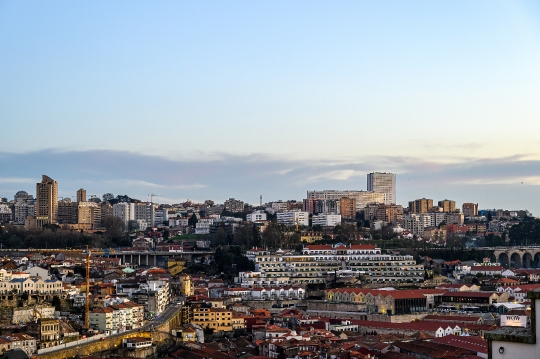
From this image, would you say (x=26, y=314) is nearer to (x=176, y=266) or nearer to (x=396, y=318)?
(x=396, y=318)

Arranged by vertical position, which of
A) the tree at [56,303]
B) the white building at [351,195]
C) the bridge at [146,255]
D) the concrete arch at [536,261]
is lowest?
the tree at [56,303]

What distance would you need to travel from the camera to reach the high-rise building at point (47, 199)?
53.7 metres

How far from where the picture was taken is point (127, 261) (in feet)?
133

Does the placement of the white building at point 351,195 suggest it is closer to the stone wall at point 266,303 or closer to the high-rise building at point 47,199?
the high-rise building at point 47,199

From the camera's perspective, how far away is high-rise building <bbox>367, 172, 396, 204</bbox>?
78125 millimetres

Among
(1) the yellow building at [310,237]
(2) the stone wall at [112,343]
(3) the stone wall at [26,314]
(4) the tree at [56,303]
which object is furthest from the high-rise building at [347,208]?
(3) the stone wall at [26,314]

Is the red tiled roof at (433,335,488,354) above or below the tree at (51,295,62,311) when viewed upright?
below

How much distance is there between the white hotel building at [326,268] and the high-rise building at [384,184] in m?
42.7

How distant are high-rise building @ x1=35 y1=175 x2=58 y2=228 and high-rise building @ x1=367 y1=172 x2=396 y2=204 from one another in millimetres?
31854

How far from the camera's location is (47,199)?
54.0 m

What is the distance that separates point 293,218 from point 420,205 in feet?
58.7

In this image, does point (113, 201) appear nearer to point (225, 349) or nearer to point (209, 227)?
point (209, 227)

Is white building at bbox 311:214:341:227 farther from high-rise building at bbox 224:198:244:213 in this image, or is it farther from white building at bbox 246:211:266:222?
high-rise building at bbox 224:198:244:213

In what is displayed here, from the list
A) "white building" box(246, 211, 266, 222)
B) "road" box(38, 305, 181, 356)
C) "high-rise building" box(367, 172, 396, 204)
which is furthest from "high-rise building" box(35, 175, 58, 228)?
"high-rise building" box(367, 172, 396, 204)
